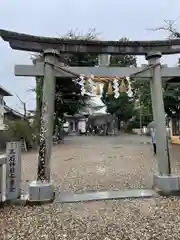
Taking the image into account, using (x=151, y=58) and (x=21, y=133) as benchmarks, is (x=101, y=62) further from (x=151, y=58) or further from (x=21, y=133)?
(x=21, y=133)

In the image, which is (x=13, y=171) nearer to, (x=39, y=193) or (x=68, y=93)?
(x=39, y=193)

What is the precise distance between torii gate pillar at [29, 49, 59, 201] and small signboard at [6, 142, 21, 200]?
1.09 ft

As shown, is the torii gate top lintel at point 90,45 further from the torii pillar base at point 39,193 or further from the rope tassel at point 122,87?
the torii pillar base at point 39,193

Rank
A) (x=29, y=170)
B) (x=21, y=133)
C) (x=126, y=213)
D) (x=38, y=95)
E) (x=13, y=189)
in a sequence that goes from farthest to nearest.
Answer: (x=38, y=95) → (x=21, y=133) → (x=29, y=170) → (x=13, y=189) → (x=126, y=213)

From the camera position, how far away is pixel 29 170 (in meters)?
11.0

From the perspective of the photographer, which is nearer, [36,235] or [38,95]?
[36,235]

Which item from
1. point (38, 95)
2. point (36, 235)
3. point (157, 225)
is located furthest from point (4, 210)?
point (38, 95)

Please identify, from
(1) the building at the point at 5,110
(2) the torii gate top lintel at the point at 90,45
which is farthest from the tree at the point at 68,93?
(2) the torii gate top lintel at the point at 90,45

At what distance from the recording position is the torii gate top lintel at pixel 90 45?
21.0ft

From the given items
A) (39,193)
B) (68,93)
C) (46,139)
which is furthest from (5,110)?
(39,193)

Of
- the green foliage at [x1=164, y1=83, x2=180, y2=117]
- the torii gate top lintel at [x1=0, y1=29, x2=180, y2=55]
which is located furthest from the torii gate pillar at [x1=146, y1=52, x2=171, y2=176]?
the green foliage at [x1=164, y1=83, x2=180, y2=117]

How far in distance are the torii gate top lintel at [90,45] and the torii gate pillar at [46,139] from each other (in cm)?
29

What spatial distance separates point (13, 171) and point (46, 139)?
0.97 metres

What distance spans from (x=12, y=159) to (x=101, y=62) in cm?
305
